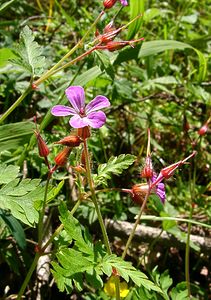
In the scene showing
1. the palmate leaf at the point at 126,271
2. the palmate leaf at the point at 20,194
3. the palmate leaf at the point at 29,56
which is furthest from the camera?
the palmate leaf at the point at 29,56

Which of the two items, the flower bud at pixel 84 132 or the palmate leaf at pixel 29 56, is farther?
the palmate leaf at pixel 29 56

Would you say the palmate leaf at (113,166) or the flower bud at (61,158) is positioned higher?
the flower bud at (61,158)

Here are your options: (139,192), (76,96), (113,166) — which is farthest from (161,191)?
(76,96)

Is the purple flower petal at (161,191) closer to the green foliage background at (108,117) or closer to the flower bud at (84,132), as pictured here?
the green foliage background at (108,117)

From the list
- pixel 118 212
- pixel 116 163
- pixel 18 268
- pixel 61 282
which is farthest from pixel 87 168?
pixel 118 212

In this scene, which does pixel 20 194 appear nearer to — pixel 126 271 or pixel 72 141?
pixel 72 141

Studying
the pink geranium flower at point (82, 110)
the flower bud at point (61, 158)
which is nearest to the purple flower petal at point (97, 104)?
the pink geranium flower at point (82, 110)

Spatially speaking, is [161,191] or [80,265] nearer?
[80,265]
